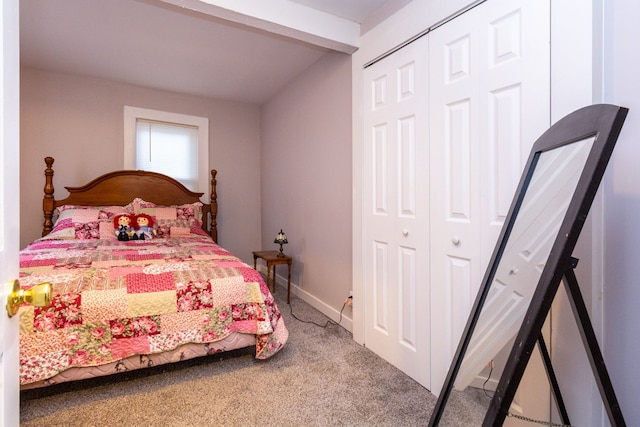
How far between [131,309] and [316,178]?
1915 millimetres

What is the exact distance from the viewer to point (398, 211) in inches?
81.1

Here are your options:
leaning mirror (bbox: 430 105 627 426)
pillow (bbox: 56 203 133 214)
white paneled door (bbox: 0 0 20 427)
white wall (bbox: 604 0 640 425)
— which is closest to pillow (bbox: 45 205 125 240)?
pillow (bbox: 56 203 133 214)

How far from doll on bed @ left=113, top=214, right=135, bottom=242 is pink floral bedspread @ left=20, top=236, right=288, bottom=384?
741 mm

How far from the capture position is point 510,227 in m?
1.23

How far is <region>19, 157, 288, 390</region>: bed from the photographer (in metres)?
1.63

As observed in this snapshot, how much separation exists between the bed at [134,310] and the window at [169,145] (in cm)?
146

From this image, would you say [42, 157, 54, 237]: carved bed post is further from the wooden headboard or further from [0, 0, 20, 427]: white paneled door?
[0, 0, 20, 427]: white paneled door

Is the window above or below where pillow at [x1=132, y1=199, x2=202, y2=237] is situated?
above

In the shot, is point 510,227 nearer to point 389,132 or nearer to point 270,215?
point 389,132

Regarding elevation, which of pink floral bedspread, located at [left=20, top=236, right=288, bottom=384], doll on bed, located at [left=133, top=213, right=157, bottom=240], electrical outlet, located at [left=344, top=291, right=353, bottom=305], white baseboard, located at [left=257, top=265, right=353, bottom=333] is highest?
doll on bed, located at [left=133, top=213, right=157, bottom=240]

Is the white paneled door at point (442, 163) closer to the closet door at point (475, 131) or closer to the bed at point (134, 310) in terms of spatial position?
the closet door at point (475, 131)

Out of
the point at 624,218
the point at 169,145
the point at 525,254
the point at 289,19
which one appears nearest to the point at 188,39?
the point at 289,19

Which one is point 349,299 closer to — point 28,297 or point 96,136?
point 28,297

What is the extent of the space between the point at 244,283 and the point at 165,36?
2.18 meters
